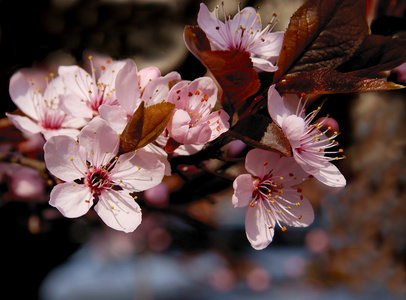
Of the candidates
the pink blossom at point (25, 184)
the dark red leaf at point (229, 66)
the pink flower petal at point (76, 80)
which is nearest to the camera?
the dark red leaf at point (229, 66)

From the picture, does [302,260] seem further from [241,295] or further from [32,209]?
[32,209]

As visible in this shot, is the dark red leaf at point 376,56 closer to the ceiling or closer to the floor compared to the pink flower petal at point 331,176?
closer to the ceiling

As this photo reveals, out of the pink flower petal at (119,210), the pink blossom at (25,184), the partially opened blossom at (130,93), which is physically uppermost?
the partially opened blossom at (130,93)

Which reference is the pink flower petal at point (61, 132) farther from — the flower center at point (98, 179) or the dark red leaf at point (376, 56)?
the dark red leaf at point (376, 56)

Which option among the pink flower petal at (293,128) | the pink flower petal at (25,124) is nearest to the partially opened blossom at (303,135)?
the pink flower petal at (293,128)

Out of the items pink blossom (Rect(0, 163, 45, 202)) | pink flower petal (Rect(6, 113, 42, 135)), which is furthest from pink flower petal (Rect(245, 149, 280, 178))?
pink blossom (Rect(0, 163, 45, 202))

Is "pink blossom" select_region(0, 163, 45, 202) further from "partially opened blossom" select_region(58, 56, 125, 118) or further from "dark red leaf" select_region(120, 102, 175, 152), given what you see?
"dark red leaf" select_region(120, 102, 175, 152)

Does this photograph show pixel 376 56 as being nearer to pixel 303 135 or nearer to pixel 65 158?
pixel 303 135

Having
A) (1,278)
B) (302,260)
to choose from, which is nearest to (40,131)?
(1,278)
